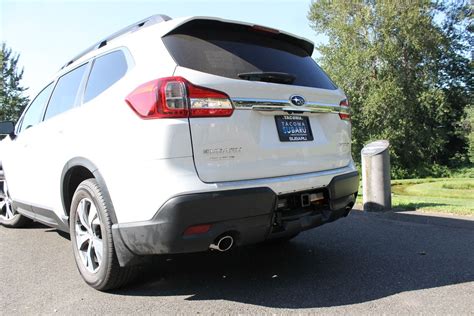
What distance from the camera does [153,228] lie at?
2875mm

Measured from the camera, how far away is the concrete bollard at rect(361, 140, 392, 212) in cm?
664

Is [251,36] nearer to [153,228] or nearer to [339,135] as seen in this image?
[339,135]

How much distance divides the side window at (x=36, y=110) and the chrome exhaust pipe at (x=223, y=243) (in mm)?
2854

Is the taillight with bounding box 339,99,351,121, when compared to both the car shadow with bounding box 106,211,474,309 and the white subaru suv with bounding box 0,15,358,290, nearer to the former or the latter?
the white subaru suv with bounding box 0,15,358,290

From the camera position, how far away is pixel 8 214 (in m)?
6.24

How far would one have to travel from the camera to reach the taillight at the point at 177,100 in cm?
288

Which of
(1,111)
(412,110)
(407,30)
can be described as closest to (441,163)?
(412,110)

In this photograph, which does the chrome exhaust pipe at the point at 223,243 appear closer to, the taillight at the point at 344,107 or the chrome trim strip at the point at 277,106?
the chrome trim strip at the point at 277,106

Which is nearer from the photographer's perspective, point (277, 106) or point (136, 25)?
point (277, 106)

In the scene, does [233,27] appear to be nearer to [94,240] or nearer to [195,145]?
[195,145]

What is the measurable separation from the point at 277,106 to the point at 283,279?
1.46 m

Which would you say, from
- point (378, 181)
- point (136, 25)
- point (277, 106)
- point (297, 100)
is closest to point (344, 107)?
point (297, 100)

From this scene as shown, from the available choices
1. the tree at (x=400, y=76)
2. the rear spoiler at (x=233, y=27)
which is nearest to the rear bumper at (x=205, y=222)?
the rear spoiler at (x=233, y=27)

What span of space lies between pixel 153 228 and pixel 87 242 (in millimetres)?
1122
